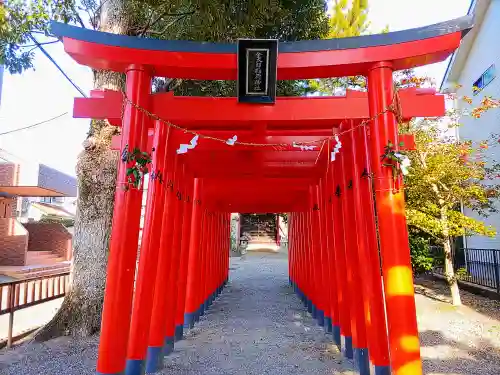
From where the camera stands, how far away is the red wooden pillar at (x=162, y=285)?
4906mm

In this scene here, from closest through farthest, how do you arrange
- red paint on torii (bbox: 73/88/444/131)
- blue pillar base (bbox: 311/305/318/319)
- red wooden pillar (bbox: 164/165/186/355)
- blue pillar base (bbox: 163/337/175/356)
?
red paint on torii (bbox: 73/88/444/131), red wooden pillar (bbox: 164/165/186/355), blue pillar base (bbox: 163/337/175/356), blue pillar base (bbox: 311/305/318/319)

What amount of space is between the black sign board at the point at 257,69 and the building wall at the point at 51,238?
→ 50.3ft

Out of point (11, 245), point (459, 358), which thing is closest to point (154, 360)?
point (459, 358)

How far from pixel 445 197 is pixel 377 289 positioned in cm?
561

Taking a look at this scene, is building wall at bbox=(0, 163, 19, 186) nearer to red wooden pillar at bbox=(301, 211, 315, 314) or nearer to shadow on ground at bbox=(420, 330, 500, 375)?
red wooden pillar at bbox=(301, 211, 315, 314)

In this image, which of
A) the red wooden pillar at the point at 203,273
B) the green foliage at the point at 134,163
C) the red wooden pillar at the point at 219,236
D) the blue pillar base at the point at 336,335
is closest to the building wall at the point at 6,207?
the red wooden pillar at the point at 219,236

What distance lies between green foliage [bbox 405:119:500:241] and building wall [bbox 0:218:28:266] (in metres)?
12.8

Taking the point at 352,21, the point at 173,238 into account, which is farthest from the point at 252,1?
the point at 352,21

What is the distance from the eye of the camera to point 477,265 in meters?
10.5

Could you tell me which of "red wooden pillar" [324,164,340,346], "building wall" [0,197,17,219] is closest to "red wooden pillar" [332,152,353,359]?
"red wooden pillar" [324,164,340,346]

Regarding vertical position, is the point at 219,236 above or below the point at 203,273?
above

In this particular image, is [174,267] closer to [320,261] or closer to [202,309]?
[320,261]

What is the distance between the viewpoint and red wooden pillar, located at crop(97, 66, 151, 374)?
3.63 m

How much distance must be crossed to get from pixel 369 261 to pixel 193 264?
412 cm
